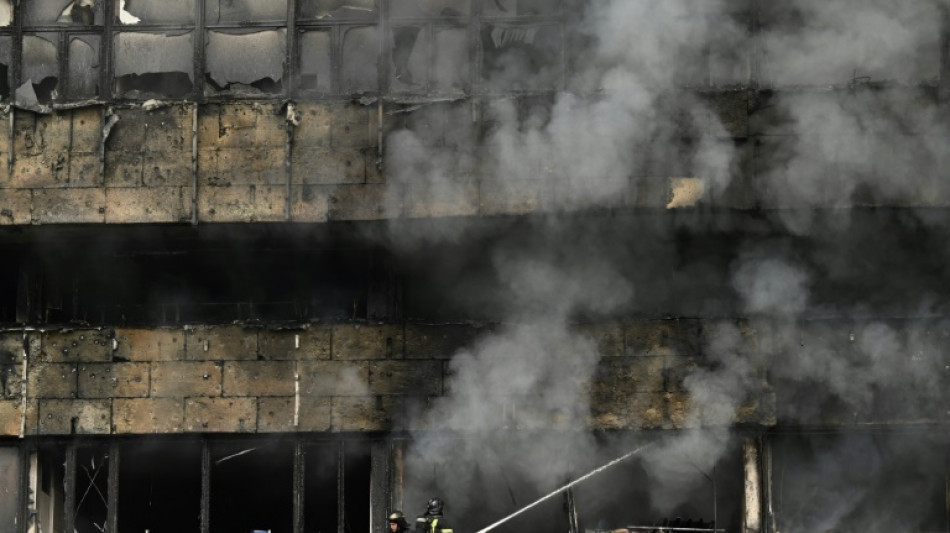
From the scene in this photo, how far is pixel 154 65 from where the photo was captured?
10.1 m

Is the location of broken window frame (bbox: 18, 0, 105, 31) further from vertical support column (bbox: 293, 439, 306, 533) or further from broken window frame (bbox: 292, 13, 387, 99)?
vertical support column (bbox: 293, 439, 306, 533)

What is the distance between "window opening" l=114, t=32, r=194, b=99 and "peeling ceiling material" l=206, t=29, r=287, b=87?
9.7 inches

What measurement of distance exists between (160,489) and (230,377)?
1.43 meters

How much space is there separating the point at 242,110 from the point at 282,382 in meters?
2.59

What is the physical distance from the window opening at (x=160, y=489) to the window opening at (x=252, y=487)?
0.69ft

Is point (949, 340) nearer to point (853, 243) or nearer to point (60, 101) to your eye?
point (853, 243)

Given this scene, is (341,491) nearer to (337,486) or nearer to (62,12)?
(337,486)

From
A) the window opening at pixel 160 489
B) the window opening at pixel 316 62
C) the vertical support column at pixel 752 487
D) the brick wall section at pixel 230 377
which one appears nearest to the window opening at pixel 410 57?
the window opening at pixel 316 62

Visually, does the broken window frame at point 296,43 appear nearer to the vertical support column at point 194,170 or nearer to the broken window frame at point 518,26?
the broken window frame at point 518,26

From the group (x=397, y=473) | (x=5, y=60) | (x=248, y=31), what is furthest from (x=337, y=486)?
(x=5, y=60)

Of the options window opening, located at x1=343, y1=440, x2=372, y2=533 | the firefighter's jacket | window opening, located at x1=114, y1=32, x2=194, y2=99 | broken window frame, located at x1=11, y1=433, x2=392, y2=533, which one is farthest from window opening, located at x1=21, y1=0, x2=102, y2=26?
the firefighter's jacket

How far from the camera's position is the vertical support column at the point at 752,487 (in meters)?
9.87

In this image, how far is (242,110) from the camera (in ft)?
32.7

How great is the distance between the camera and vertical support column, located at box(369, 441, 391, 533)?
1004 centimetres
